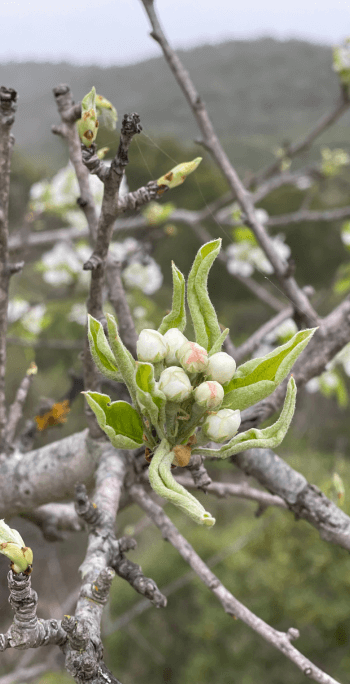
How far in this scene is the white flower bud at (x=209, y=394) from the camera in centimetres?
41

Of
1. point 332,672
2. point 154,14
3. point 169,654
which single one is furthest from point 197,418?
point 169,654

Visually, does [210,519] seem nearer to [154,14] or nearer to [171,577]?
[154,14]

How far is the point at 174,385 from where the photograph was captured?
15.9 inches

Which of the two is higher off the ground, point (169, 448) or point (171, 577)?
point (169, 448)

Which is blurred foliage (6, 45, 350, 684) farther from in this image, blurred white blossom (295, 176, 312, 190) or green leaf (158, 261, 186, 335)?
green leaf (158, 261, 186, 335)

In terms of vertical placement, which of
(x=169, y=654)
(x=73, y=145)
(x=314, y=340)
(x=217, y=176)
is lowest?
(x=169, y=654)

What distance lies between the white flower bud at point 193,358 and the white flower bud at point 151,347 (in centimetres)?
2

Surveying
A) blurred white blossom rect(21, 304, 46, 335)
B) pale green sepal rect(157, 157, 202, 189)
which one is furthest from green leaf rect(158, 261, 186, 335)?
blurred white blossom rect(21, 304, 46, 335)

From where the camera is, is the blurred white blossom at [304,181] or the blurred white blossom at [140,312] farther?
the blurred white blossom at [304,181]

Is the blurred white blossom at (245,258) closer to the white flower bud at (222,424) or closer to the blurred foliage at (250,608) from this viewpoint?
the blurred foliage at (250,608)

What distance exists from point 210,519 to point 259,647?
216cm

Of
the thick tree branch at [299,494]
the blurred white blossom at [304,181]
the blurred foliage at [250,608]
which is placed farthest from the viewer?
the blurred white blossom at [304,181]

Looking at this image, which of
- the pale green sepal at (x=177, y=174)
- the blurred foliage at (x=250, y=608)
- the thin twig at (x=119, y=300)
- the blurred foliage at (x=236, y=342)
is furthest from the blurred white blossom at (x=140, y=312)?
the pale green sepal at (x=177, y=174)

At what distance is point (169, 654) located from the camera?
2322 mm
